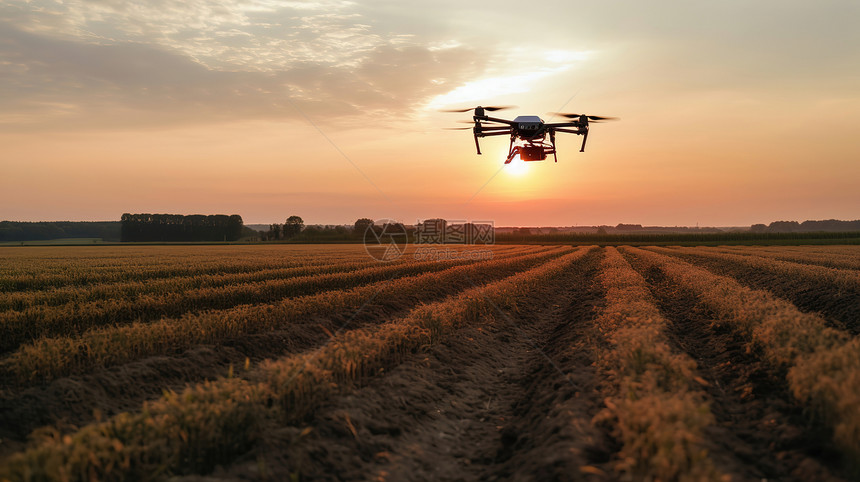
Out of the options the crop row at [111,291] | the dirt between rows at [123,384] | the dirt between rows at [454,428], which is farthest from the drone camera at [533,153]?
the crop row at [111,291]

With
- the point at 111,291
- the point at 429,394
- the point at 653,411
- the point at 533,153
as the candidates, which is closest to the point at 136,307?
the point at 111,291

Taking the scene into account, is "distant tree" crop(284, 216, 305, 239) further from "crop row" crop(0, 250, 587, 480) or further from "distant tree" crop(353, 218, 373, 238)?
"crop row" crop(0, 250, 587, 480)

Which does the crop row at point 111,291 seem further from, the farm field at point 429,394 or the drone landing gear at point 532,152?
the drone landing gear at point 532,152

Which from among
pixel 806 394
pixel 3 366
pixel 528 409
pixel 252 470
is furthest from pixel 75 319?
pixel 806 394

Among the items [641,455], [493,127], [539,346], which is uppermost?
[493,127]

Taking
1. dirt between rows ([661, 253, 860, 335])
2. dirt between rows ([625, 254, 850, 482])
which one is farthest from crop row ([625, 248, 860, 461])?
dirt between rows ([661, 253, 860, 335])

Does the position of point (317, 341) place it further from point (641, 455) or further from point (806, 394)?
point (806, 394)
